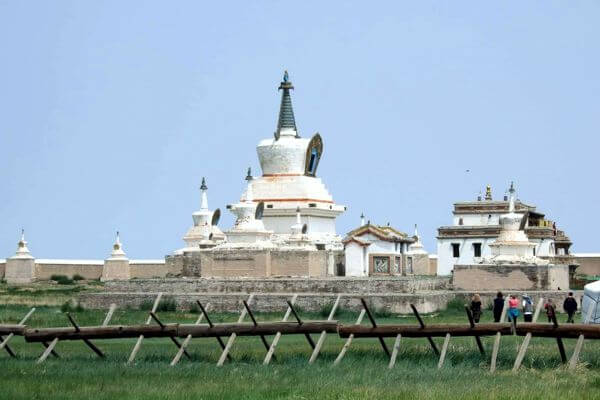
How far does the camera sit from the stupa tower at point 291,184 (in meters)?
53.5

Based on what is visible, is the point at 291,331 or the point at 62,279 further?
the point at 62,279

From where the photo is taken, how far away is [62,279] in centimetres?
6094

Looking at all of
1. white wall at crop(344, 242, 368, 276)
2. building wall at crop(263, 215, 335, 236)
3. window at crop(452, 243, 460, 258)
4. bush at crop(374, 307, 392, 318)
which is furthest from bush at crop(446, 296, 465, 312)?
window at crop(452, 243, 460, 258)

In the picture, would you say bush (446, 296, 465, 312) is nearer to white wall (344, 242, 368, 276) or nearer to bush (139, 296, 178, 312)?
bush (139, 296, 178, 312)

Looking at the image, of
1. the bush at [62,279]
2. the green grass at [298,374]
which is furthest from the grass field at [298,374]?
the bush at [62,279]

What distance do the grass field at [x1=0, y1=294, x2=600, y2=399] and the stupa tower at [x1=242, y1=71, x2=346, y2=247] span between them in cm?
2468

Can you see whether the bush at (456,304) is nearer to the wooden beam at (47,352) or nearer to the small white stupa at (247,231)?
the small white stupa at (247,231)

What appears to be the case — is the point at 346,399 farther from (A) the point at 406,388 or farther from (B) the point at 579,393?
(B) the point at 579,393

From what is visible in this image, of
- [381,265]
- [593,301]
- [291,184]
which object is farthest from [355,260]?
[593,301]

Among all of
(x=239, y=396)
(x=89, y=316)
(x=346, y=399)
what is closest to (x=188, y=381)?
(x=239, y=396)

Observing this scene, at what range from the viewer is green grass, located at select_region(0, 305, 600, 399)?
20219 mm

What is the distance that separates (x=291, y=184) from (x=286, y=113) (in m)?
3.46

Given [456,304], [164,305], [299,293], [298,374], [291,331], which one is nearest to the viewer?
[298,374]

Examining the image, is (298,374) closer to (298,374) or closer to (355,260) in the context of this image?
(298,374)
